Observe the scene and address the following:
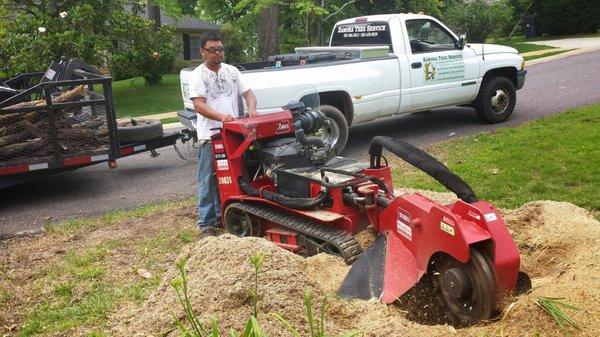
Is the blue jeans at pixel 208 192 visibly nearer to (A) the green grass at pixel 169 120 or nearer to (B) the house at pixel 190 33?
(A) the green grass at pixel 169 120

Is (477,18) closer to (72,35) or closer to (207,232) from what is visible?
(72,35)

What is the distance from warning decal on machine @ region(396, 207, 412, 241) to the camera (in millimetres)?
4105

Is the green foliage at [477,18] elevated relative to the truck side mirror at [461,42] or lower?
elevated

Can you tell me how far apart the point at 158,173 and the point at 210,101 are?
372 centimetres

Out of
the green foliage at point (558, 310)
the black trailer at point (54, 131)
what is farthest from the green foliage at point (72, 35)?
the green foliage at point (558, 310)

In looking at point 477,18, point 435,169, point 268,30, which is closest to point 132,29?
point 268,30

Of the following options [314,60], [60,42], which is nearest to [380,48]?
[314,60]

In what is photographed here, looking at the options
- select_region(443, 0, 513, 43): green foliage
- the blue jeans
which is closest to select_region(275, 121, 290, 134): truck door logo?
the blue jeans

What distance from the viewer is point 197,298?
3.69 meters

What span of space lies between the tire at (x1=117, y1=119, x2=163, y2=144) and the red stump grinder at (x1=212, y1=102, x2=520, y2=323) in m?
3.62

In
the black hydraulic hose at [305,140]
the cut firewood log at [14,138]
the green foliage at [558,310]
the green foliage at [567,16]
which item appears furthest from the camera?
the green foliage at [567,16]

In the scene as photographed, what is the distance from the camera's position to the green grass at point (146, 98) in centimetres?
1859

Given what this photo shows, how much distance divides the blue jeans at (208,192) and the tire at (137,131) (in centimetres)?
314

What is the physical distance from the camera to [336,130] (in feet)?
31.5
